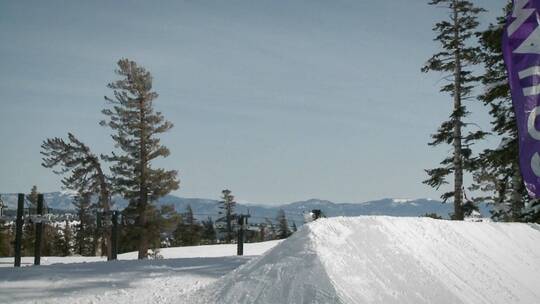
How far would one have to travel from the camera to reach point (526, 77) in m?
8.01

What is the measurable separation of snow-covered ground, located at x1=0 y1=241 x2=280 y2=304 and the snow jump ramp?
0.76m

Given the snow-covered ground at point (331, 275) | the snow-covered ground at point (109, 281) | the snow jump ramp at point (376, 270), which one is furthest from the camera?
the snow-covered ground at point (109, 281)

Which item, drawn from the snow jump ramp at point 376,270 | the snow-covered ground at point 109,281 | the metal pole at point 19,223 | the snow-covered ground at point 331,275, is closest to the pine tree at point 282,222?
the snow-covered ground at point 109,281

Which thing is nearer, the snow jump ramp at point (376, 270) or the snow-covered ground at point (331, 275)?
the snow jump ramp at point (376, 270)

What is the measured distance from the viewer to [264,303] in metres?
5.55

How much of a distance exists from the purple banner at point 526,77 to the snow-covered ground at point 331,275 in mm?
1636

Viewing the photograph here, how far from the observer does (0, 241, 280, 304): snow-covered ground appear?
648 cm

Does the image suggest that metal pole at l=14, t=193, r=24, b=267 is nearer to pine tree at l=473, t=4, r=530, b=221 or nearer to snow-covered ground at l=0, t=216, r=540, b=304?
snow-covered ground at l=0, t=216, r=540, b=304

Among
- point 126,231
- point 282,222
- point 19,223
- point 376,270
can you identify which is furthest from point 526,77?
point 282,222

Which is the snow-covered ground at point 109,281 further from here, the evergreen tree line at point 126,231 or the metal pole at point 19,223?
the evergreen tree line at point 126,231

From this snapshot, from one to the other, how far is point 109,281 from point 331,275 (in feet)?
11.7

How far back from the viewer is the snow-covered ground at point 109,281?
6480 mm

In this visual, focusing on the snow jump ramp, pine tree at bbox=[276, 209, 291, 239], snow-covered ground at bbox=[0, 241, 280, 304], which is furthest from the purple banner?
pine tree at bbox=[276, 209, 291, 239]

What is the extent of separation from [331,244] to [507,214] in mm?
15552
